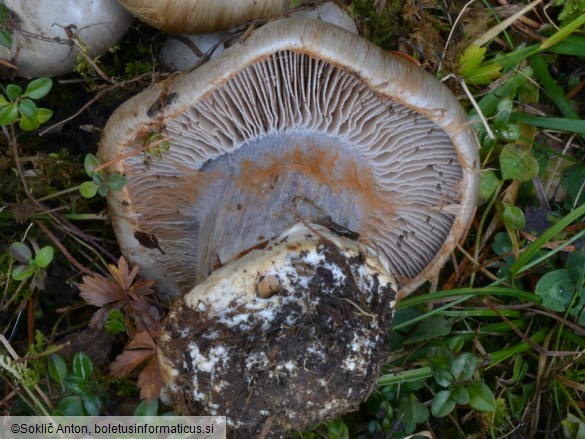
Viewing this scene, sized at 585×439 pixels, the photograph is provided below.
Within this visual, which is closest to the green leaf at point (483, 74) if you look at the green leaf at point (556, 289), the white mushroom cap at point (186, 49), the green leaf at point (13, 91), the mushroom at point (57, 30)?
the green leaf at point (556, 289)

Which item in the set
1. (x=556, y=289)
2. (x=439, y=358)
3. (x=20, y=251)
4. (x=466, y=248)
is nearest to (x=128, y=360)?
(x=20, y=251)

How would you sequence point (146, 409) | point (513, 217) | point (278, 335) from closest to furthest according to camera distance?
1. point (278, 335)
2. point (146, 409)
3. point (513, 217)

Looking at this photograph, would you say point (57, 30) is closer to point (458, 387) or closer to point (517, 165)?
point (517, 165)

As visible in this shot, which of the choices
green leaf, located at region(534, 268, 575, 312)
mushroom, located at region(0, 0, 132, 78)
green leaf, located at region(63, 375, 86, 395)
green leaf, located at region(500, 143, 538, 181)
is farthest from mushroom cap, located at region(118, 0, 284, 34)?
green leaf, located at region(534, 268, 575, 312)

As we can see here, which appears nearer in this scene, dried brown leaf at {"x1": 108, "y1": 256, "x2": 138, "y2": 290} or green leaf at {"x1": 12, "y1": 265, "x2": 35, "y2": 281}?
green leaf at {"x1": 12, "y1": 265, "x2": 35, "y2": 281}

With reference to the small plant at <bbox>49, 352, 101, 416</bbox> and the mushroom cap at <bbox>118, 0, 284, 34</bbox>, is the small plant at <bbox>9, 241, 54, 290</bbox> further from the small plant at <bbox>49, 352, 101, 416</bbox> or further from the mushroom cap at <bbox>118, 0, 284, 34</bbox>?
the mushroom cap at <bbox>118, 0, 284, 34</bbox>
